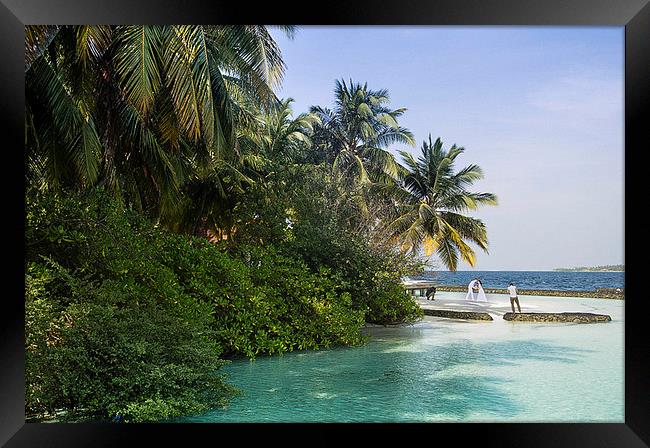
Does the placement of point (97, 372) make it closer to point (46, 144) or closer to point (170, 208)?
point (46, 144)

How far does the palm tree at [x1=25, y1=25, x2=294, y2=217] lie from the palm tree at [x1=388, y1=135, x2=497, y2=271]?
18.2 feet

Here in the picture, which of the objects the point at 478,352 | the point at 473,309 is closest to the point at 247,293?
the point at 478,352

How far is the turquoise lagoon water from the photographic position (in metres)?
5.65

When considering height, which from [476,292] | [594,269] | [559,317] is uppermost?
[594,269]

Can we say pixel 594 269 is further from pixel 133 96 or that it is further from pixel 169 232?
pixel 133 96

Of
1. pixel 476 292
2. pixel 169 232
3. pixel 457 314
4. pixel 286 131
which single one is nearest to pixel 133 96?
pixel 169 232

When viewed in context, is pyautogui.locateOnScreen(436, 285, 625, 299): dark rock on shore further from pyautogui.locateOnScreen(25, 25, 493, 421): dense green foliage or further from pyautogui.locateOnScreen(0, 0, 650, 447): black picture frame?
pyautogui.locateOnScreen(0, 0, 650, 447): black picture frame

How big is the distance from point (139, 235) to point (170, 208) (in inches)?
50.8

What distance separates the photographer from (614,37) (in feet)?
49.2

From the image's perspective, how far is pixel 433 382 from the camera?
707cm

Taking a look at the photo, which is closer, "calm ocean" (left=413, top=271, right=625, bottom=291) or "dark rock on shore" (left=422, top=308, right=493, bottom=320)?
"dark rock on shore" (left=422, top=308, right=493, bottom=320)

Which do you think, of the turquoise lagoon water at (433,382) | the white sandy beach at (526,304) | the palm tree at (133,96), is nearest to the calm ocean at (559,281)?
the white sandy beach at (526,304)

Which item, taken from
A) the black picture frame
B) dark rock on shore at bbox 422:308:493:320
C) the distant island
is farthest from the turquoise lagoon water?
the distant island
